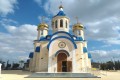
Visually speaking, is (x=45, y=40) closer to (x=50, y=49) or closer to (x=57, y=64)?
(x=50, y=49)

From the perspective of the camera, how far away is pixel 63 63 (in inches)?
875

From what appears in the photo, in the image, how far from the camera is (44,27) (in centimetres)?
3033

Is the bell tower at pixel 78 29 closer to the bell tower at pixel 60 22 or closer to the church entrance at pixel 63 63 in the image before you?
the bell tower at pixel 60 22

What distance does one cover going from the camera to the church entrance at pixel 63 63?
72.1ft

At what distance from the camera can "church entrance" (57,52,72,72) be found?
2197cm

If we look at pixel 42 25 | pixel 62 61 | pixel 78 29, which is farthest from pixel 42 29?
pixel 62 61

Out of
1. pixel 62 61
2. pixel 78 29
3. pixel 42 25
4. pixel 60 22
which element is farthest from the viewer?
pixel 42 25

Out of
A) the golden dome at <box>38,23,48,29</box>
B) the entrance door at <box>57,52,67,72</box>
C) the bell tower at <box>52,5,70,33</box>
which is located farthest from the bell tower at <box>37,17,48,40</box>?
the entrance door at <box>57,52,67,72</box>

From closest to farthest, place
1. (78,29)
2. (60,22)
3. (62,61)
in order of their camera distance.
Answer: (62,61) < (60,22) < (78,29)

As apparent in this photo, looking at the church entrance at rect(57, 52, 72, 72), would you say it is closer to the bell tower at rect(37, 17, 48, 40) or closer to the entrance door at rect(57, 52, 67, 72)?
the entrance door at rect(57, 52, 67, 72)

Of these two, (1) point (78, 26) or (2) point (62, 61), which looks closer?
(2) point (62, 61)

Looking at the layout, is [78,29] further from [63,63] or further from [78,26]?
[63,63]

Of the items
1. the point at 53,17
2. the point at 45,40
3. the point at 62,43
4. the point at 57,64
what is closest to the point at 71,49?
the point at 62,43

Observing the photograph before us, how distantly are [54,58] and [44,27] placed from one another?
9.91 m
